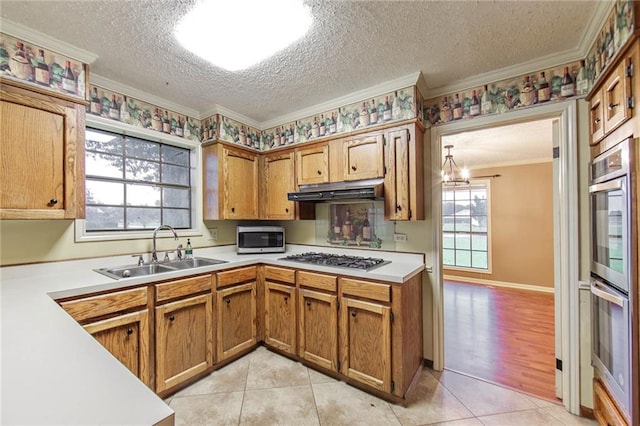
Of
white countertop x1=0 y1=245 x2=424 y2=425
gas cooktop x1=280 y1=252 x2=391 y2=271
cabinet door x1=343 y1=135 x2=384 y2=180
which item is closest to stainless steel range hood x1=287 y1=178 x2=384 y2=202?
cabinet door x1=343 y1=135 x2=384 y2=180

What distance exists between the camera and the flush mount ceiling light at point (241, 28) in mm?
1425

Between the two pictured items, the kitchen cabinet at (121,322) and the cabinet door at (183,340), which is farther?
the cabinet door at (183,340)

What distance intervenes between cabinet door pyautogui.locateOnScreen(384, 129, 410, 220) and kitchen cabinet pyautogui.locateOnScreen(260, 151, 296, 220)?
1059mm

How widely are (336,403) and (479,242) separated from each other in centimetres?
490

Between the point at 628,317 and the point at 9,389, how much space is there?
7.40ft

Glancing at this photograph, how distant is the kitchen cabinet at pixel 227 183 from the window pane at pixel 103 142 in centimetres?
74

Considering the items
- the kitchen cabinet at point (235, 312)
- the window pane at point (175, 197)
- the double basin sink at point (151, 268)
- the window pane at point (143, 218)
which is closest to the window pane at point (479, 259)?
the kitchen cabinet at point (235, 312)

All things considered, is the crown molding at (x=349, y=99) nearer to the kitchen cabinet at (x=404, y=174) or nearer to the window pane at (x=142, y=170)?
the kitchen cabinet at (x=404, y=174)

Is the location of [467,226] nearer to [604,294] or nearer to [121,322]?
[604,294]

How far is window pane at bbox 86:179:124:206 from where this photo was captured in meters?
2.27

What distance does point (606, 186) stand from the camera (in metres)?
1.47

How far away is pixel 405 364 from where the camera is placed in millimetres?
1931

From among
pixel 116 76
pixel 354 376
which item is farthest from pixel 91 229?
pixel 354 376

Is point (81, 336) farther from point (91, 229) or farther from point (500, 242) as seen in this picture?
point (500, 242)
